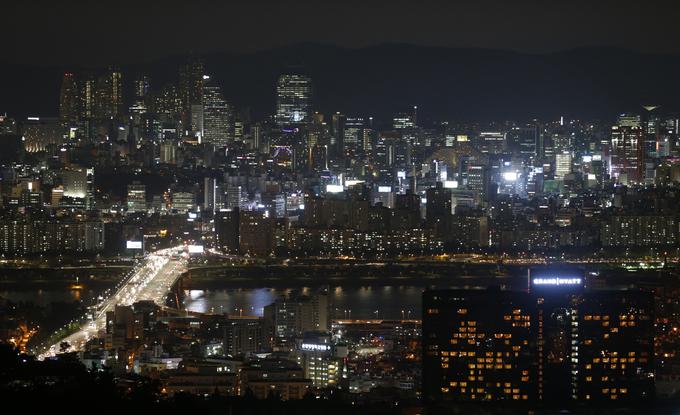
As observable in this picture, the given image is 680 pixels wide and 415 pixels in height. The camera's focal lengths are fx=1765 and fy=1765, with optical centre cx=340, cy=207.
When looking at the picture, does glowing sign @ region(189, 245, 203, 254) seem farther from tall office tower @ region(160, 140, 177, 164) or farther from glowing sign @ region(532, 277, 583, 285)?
glowing sign @ region(532, 277, 583, 285)

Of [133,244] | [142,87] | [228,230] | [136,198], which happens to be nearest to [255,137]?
[142,87]

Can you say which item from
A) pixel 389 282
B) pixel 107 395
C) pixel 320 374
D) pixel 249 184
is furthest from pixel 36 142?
pixel 107 395

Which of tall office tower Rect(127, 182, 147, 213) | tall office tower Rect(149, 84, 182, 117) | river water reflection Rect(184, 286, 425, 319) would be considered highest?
tall office tower Rect(149, 84, 182, 117)

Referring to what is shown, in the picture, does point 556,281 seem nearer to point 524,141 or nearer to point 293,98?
point 524,141

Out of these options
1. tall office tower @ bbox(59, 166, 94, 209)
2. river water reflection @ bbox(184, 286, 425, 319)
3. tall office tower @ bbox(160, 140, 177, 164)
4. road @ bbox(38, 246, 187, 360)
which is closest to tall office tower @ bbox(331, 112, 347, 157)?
tall office tower @ bbox(160, 140, 177, 164)

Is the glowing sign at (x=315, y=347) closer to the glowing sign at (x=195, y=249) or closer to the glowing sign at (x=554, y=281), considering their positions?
the glowing sign at (x=554, y=281)

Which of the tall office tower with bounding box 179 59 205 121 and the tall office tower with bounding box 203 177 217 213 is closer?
the tall office tower with bounding box 203 177 217 213

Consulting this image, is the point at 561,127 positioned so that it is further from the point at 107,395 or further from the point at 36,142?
the point at 107,395
